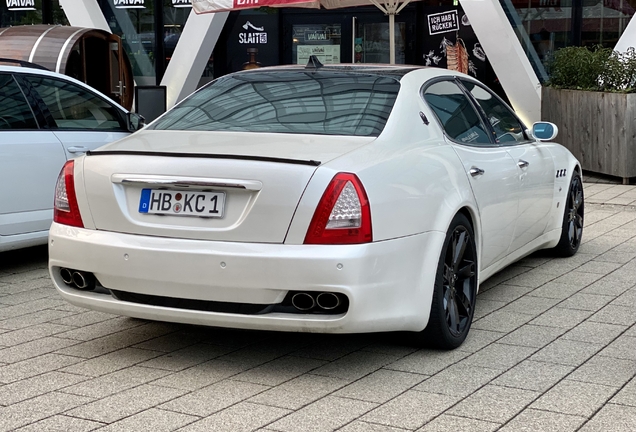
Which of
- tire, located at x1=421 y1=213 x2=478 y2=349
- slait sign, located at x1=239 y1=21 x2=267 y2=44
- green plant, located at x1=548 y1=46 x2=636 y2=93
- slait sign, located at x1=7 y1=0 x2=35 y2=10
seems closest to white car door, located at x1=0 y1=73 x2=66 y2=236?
tire, located at x1=421 y1=213 x2=478 y2=349

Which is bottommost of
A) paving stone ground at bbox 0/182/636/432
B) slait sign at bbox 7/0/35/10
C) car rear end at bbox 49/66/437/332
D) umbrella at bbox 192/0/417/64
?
paving stone ground at bbox 0/182/636/432

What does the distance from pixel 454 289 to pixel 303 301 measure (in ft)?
3.35

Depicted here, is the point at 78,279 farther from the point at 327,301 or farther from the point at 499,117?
the point at 499,117

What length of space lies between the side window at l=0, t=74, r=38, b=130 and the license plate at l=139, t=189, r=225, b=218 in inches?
105

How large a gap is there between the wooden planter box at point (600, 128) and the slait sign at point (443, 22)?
11.5ft

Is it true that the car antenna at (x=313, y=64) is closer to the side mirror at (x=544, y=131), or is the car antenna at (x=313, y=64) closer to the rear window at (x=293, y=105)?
the rear window at (x=293, y=105)

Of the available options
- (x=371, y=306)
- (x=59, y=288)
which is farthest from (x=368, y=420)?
(x=59, y=288)

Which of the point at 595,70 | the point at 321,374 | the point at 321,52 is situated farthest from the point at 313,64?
the point at 321,52

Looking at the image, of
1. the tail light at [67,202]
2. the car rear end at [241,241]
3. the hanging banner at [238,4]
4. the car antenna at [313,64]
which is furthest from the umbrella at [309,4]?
the car rear end at [241,241]

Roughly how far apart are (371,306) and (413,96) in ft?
4.48

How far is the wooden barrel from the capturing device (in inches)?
494

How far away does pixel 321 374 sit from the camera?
433cm

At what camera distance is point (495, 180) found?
17.5 ft

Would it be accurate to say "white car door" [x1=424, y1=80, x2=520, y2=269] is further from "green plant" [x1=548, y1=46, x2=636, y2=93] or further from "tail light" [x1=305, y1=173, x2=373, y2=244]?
"green plant" [x1=548, y1=46, x2=636, y2=93]
